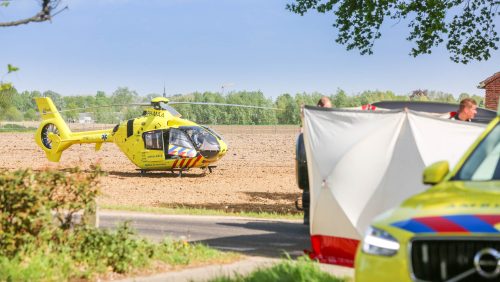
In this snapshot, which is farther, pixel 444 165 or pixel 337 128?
pixel 337 128

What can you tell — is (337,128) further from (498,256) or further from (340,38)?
(340,38)

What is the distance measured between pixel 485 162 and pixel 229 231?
886 cm

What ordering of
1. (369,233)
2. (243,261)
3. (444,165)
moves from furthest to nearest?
(243,261)
(444,165)
(369,233)

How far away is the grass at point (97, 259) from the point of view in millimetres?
9938

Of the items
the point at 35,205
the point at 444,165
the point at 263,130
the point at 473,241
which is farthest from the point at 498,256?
the point at 263,130

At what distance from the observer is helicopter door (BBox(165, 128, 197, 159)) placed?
36281 mm

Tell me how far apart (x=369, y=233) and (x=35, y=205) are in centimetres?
529

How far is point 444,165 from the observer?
279 inches

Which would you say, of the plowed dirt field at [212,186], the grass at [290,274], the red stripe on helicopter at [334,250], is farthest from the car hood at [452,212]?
the plowed dirt field at [212,186]

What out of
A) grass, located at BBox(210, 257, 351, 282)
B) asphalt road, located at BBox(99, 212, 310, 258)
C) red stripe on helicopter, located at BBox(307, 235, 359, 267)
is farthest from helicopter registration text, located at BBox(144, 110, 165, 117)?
grass, located at BBox(210, 257, 351, 282)

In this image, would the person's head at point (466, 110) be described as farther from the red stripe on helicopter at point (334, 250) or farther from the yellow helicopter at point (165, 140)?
the yellow helicopter at point (165, 140)

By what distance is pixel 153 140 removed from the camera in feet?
122

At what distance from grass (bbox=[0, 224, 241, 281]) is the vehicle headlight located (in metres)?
4.91

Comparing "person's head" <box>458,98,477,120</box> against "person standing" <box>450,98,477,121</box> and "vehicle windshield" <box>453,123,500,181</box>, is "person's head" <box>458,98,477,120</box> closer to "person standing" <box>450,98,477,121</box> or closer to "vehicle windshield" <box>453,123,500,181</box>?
"person standing" <box>450,98,477,121</box>
